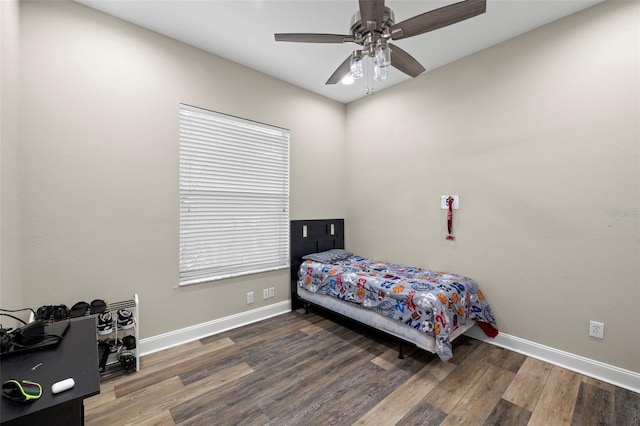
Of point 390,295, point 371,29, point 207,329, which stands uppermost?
point 371,29

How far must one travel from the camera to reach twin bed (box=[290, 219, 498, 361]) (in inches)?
89.2

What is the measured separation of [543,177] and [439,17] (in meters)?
1.76

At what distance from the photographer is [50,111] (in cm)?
209

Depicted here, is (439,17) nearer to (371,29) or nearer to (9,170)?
(371,29)

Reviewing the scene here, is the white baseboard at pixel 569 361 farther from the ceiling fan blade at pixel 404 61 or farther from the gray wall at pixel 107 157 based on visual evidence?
the gray wall at pixel 107 157

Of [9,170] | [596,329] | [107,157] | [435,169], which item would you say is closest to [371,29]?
[435,169]

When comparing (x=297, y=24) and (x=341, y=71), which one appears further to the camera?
(x=297, y=24)

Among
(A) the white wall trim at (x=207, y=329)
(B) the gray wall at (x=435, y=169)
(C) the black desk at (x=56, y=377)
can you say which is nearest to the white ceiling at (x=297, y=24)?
(B) the gray wall at (x=435, y=169)

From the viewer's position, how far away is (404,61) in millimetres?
2059

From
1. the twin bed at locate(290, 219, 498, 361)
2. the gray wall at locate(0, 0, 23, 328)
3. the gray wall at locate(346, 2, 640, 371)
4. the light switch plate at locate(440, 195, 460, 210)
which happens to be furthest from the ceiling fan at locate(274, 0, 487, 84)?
the twin bed at locate(290, 219, 498, 361)

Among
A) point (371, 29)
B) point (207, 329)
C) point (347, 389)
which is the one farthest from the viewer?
point (207, 329)

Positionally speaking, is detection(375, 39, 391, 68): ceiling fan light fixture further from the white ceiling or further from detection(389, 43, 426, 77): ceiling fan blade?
the white ceiling

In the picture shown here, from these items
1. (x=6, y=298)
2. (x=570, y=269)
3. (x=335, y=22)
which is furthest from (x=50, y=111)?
(x=570, y=269)

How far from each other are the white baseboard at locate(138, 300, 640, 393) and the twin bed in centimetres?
18
